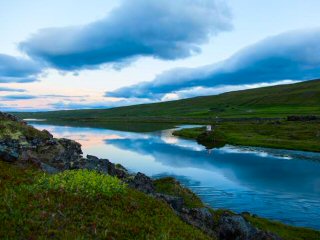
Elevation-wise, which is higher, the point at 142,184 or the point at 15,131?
the point at 15,131

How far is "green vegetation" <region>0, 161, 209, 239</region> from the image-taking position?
13.4 meters

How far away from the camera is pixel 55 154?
107 ft

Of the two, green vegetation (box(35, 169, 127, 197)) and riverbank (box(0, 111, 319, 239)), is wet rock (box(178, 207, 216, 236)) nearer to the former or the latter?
riverbank (box(0, 111, 319, 239))

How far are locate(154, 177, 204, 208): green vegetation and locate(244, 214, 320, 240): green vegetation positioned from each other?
4.77 meters

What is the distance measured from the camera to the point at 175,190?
3203 cm

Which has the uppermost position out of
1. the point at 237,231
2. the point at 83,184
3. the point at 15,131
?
the point at 15,131

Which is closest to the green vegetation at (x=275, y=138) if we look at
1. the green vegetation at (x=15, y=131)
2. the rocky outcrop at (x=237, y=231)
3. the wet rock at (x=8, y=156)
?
the green vegetation at (x=15, y=131)

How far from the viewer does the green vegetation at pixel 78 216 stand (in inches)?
526

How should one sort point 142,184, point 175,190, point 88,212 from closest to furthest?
point 88,212 → point 142,184 → point 175,190

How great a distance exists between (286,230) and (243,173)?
3356cm

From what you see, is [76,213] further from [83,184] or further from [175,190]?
[175,190]

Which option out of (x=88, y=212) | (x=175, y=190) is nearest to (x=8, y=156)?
(x=88, y=212)

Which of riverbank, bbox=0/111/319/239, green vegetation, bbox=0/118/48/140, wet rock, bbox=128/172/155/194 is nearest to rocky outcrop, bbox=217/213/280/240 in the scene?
riverbank, bbox=0/111/319/239

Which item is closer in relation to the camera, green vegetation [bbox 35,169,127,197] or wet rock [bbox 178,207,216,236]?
green vegetation [bbox 35,169,127,197]
